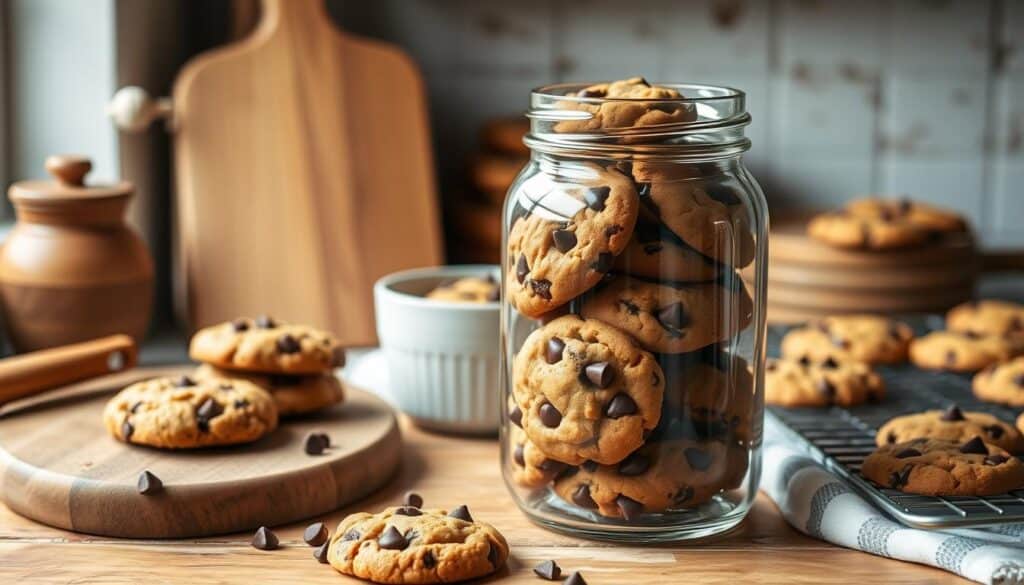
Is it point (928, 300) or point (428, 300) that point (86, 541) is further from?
point (928, 300)

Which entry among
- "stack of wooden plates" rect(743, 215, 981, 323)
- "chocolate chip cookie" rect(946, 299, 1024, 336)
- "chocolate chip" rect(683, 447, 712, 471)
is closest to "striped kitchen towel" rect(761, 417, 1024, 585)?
"chocolate chip" rect(683, 447, 712, 471)

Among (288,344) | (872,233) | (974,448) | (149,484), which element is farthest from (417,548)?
(872,233)

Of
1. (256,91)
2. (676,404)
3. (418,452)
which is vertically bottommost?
(418,452)

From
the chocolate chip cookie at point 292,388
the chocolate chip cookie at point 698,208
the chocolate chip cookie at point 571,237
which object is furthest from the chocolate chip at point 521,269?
the chocolate chip cookie at point 292,388

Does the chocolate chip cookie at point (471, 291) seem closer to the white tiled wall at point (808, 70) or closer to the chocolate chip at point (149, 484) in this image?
the chocolate chip at point (149, 484)

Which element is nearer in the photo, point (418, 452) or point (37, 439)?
point (37, 439)

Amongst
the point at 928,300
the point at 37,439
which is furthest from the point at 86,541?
the point at 928,300

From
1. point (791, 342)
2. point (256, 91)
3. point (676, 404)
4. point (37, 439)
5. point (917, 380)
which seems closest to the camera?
point (676, 404)
